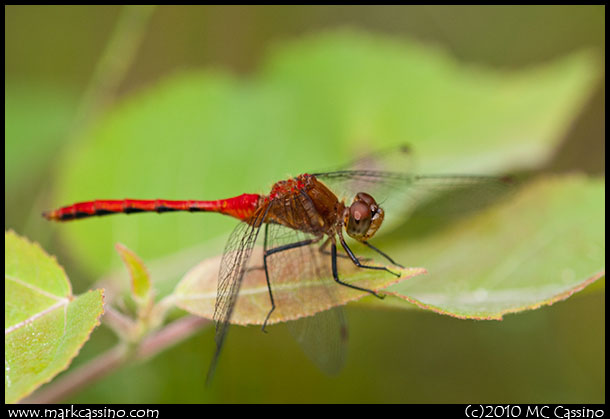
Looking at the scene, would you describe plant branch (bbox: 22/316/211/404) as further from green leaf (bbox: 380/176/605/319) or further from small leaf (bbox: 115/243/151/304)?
green leaf (bbox: 380/176/605/319)

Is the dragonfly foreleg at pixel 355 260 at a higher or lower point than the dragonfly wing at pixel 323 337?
higher

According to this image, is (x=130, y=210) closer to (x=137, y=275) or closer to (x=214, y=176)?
(x=214, y=176)

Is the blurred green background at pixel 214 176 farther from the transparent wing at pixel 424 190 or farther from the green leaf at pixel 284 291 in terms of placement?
the green leaf at pixel 284 291

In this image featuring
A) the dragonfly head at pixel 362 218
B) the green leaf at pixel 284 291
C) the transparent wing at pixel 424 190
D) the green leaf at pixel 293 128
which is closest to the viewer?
the green leaf at pixel 284 291

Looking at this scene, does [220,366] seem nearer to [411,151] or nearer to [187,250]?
[187,250]

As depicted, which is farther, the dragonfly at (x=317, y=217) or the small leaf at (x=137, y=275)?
the dragonfly at (x=317, y=217)

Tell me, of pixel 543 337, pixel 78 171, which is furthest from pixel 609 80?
pixel 78 171

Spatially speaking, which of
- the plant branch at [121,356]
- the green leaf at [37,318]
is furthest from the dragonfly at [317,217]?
the green leaf at [37,318]
